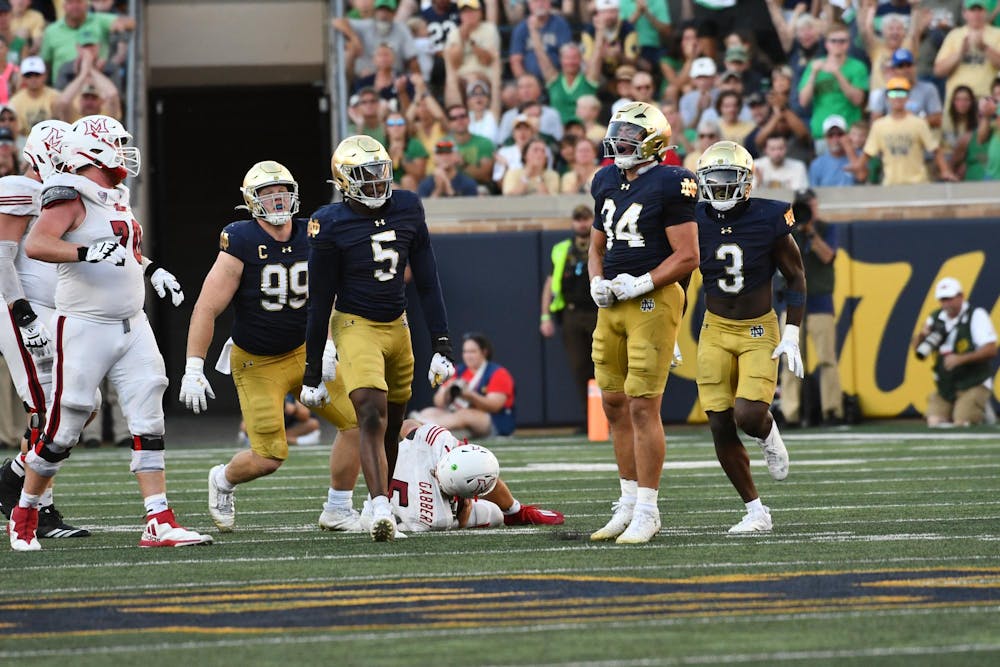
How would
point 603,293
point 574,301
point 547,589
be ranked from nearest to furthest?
point 547,589
point 603,293
point 574,301

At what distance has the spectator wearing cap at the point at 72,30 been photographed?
58.2 feet

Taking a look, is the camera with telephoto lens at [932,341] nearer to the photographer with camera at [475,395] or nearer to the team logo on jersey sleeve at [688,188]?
the photographer with camera at [475,395]

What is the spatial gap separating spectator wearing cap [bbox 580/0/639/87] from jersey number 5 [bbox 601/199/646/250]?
994cm

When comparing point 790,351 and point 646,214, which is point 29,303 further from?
point 790,351

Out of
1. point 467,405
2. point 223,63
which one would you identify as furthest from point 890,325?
point 223,63

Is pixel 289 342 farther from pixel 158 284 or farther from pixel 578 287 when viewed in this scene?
pixel 578 287

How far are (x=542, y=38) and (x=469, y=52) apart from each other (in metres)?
0.76

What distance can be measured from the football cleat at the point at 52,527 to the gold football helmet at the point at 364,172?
2114 millimetres

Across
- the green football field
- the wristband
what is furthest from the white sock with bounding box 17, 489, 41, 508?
the wristband

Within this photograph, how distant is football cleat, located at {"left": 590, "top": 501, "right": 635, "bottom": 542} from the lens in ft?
25.8

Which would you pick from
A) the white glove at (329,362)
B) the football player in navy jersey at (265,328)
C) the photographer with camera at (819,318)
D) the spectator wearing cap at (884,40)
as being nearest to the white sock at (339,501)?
the football player in navy jersey at (265,328)

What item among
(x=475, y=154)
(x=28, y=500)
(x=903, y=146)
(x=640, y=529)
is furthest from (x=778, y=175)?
(x=28, y=500)

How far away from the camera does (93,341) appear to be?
7863mm

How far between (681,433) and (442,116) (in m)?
4.03
